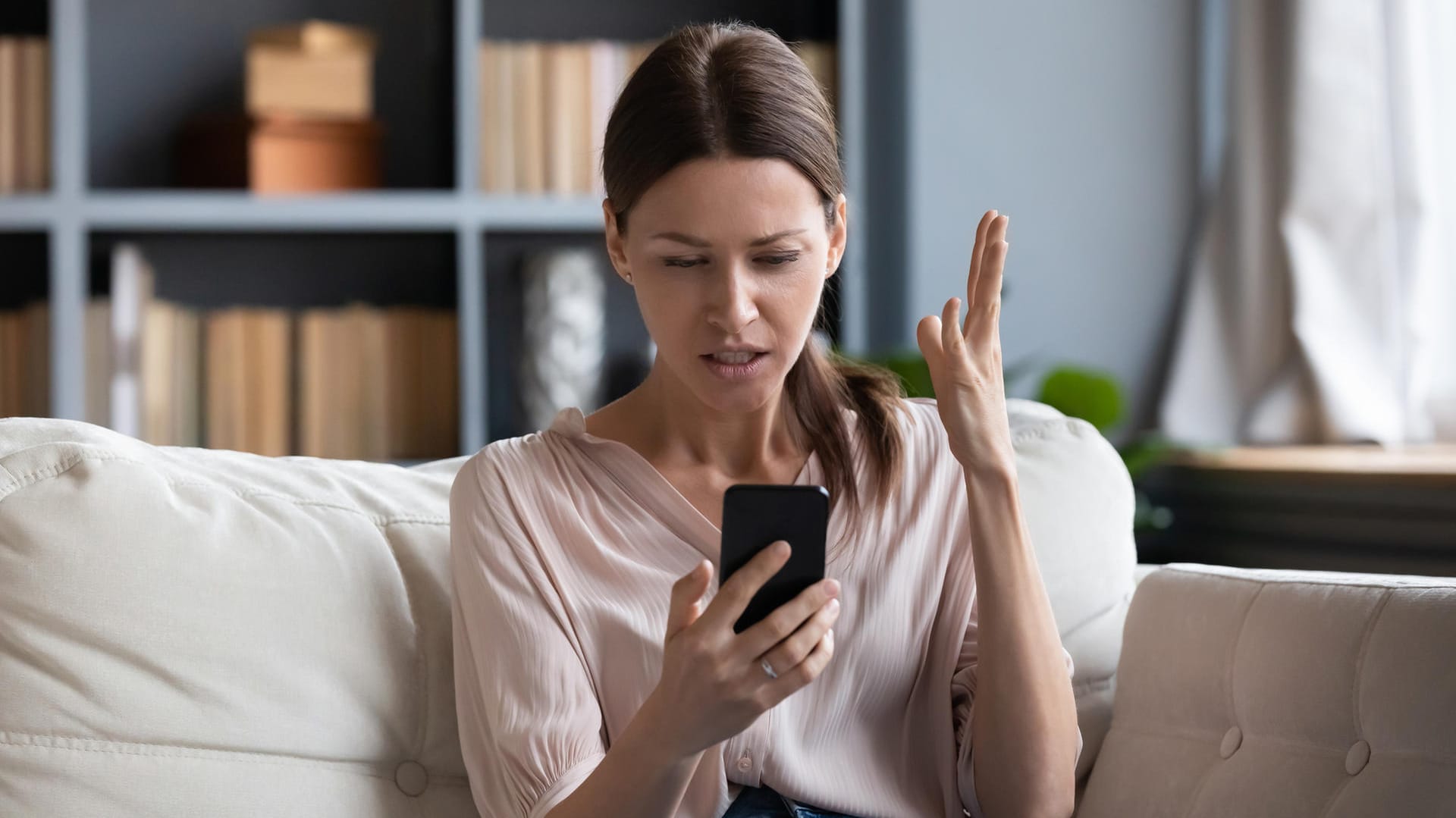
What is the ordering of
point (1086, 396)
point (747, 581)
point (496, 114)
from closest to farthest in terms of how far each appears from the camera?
1. point (747, 581)
2. point (1086, 396)
3. point (496, 114)

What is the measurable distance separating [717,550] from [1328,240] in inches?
67.6

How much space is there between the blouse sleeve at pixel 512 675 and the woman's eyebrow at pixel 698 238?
0.28 m

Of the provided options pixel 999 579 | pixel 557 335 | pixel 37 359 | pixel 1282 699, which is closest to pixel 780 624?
pixel 999 579

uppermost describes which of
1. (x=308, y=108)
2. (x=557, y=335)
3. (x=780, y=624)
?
(x=308, y=108)

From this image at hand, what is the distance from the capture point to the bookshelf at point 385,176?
263cm

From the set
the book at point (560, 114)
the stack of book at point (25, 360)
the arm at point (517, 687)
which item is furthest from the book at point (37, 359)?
the arm at point (517, 687)

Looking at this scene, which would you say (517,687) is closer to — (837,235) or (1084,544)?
(837,235)

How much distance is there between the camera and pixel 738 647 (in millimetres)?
984

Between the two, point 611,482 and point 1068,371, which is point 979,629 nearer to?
point 611,482

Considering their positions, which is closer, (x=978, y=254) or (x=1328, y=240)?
(x=978, y=254)

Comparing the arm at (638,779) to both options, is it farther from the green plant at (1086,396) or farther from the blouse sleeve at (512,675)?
the green plant at (1086,396)

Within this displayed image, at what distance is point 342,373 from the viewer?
2.81 metres

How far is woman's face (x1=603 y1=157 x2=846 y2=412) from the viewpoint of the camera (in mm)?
1189

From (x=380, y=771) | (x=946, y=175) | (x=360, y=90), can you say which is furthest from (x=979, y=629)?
(x=360, y=90)
